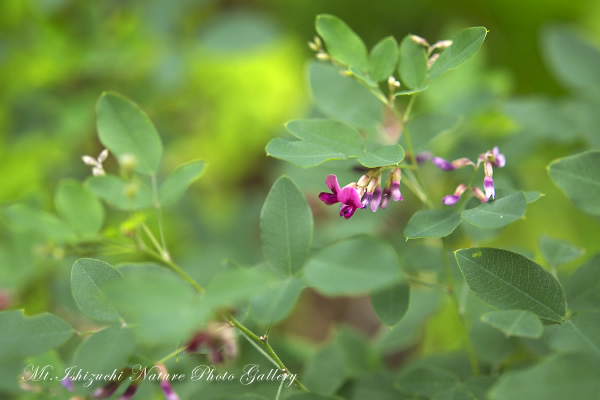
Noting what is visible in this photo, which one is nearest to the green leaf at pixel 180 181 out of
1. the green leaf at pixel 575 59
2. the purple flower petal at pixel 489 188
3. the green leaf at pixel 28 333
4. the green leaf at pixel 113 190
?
the green leaf at pixel 113 190

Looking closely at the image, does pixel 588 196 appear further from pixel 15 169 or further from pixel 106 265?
pixel 15 169

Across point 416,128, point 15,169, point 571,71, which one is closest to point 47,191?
point 15,169

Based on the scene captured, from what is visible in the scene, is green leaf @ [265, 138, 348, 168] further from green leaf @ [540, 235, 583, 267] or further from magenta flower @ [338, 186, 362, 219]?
green leaf @ [540, 235, 583, 267]

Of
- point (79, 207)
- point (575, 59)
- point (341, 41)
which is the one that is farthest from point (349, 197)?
point (575, 59)

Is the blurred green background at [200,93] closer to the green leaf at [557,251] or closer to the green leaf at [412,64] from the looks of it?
the green leaf at [557,251]

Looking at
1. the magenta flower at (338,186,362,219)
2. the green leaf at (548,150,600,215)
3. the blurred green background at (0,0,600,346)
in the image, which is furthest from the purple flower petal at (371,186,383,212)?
the blurred green background at (0,0,600,346)
